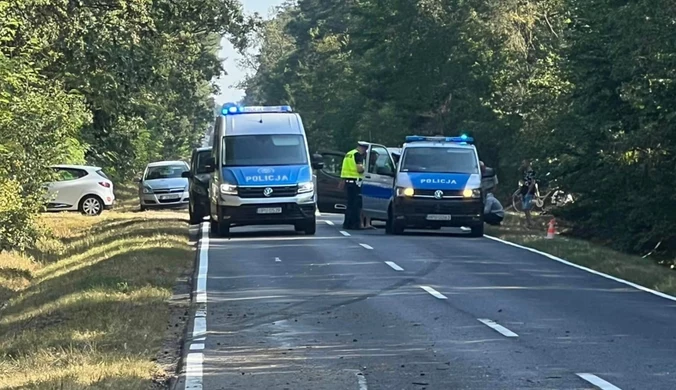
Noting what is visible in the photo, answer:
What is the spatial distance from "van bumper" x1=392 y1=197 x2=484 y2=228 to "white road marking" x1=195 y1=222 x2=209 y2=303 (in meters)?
4.45

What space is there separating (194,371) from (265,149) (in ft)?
56.6

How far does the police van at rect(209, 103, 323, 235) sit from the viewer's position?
27719 mm

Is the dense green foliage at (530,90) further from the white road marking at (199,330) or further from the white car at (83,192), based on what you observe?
the white car at (83,192)

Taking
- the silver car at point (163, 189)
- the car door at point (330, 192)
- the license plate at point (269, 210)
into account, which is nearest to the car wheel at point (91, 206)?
the silver car at point (163, 189)

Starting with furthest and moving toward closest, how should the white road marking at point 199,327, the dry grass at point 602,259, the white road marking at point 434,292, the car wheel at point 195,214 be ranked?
1. the car wheel at point 195,214
2. the dry grass at point 602,259
3. the white road marking at point 434,292
4. the white road marking at point 199,327

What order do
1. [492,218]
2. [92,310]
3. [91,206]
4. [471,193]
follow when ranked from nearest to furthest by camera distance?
1. [92,310]
2. [471,193]
3. [492,218]
4. [91,206]

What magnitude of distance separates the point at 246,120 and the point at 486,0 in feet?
87.9

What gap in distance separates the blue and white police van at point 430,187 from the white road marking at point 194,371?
16.9 m

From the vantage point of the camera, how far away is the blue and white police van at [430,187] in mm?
28781

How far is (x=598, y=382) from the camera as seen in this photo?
10492mm

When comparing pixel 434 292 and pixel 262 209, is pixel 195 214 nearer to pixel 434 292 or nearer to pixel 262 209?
pixel 262 209

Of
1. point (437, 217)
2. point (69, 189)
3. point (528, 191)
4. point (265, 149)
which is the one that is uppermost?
point (265, 149)

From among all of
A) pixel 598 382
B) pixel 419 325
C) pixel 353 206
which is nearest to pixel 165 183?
pixel 353 206

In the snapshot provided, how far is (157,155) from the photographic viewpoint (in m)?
88.2
